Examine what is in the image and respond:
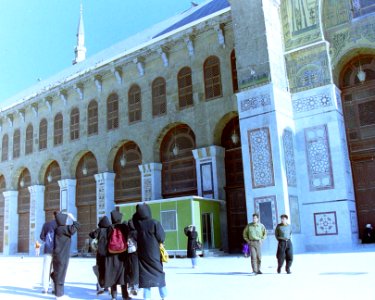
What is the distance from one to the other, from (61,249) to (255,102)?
31.7 ft

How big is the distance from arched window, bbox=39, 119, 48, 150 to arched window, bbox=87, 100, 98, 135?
3.93 m

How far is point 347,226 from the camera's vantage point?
44.9 feet

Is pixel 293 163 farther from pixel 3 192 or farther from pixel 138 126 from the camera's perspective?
pixel 3 192

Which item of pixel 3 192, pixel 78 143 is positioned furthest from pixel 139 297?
pixel 3 192

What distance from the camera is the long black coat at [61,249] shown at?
7.10m

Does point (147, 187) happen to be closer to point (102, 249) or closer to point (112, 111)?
point (112, 111)

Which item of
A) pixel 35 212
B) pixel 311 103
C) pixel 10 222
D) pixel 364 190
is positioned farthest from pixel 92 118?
pixel 364 190

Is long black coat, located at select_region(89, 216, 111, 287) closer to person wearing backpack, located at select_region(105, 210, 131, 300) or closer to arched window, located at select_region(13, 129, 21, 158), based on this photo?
person wearing backpack, located at select_region(105, 210, 131, 300)

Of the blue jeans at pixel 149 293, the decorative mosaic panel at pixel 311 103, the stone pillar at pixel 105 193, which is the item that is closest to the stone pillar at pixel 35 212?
the stone pillar at pixel 105 193

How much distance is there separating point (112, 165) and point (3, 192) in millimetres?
9953

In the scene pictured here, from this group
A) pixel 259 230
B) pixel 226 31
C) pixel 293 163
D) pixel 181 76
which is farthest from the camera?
pixel 181 76

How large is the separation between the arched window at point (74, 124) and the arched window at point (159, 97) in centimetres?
557

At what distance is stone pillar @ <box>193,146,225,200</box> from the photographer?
17266 millimetres

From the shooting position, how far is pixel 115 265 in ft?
22.8
